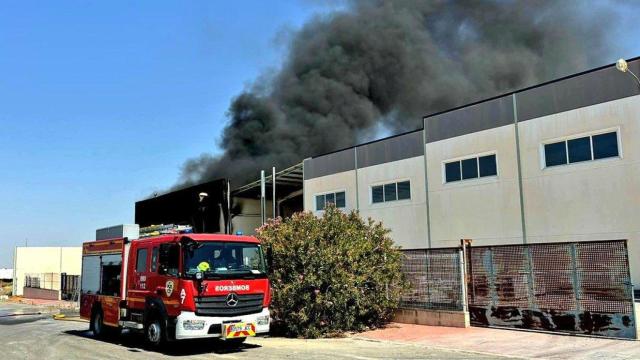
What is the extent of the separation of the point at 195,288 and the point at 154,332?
1542mm

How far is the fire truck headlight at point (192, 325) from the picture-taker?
32.9ft

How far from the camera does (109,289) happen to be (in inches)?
523

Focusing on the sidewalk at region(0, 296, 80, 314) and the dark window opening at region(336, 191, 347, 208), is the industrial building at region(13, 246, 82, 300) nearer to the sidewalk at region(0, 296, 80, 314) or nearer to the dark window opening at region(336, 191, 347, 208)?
the sidewalk at region(0, 296, 80, 314)

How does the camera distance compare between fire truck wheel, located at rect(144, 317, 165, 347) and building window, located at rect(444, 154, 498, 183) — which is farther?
building window, located at rect(444, 154, 498, 183)

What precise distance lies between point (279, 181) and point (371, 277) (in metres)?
22.2

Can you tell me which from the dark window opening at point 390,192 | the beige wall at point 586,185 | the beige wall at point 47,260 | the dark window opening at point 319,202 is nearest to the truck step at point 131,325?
the beige wall at point 586,185

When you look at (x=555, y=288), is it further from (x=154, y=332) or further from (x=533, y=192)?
(x=533, y=192)

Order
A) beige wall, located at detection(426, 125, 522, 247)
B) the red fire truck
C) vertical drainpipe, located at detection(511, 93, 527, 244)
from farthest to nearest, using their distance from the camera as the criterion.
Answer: beige wall, located at detection(426, 125, 522, 247)
vertical drainpipe, located at detection(511, 93, 527, 244)
the red fire truck

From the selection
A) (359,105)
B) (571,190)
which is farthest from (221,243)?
(359,105)

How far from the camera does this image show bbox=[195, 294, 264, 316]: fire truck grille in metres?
10.2

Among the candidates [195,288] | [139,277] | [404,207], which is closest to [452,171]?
[404,207]

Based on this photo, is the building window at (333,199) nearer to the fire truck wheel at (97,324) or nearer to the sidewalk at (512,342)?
the sidewalk at (512,342)

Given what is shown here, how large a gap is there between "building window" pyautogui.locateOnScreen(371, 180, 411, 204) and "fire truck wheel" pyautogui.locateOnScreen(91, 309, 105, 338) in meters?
14.8

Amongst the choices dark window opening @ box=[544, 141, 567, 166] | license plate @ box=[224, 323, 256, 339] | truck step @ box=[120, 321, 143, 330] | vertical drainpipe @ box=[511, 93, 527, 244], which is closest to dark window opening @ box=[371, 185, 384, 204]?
vertical drainpipe @ box=[511, 93, 527, 244]
